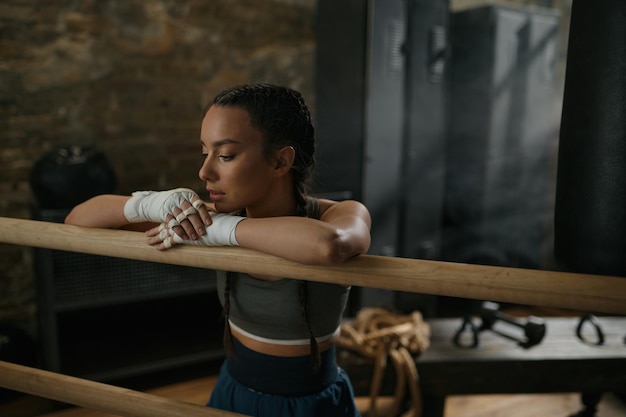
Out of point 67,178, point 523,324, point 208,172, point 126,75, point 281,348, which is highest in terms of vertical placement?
point 126,75

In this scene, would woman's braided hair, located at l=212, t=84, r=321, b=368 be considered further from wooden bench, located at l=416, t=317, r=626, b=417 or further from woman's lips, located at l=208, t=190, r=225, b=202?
wooden bench, located at l=416, t=317, r=626, b=417

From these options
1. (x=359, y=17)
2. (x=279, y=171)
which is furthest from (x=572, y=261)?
(x=359, y=17)

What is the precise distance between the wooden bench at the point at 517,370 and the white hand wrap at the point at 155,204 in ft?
4.09

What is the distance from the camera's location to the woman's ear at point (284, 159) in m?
1.08

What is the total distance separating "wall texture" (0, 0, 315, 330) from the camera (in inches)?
111

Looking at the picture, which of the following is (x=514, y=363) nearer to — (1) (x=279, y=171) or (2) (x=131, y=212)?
(1) (x=279, y=171)

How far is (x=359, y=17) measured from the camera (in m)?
3.19

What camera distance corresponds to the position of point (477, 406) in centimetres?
249

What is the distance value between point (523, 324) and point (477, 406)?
584 millimetres

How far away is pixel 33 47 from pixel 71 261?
1163mm

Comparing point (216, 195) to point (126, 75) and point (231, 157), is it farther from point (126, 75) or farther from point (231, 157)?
point (126, 75)

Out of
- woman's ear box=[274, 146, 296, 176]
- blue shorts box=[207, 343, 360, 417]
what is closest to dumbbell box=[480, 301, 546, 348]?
blue shorts box=[207, 343, 360, 417]

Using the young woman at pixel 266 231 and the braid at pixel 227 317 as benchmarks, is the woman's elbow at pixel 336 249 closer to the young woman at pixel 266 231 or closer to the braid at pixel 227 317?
the young woman at pixel 266 231

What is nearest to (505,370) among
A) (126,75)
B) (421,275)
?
(421,275)
